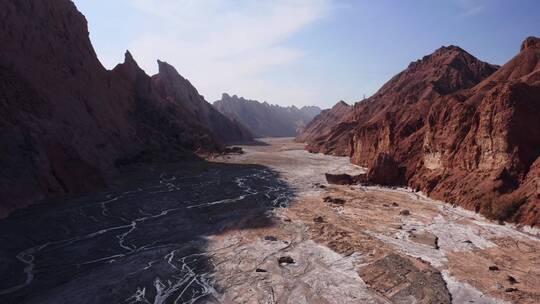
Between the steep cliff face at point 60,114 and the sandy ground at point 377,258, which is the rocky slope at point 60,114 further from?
the sandy ground at point 377,258

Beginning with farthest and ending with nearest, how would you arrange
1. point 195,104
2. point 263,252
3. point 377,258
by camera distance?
point 195,104
point 263,252
point 377,258

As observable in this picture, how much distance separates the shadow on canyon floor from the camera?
1669 cm

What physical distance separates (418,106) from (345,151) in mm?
30139

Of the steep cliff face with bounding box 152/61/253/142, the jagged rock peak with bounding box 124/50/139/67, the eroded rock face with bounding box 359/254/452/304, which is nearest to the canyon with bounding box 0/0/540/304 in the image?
the eroded rock face with bounding box 359/254/452/304

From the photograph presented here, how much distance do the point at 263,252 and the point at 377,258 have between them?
5.09 m

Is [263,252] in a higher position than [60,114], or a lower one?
lower

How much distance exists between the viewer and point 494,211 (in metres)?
25.1

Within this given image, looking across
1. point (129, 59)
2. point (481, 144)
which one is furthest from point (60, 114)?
point (481, 144)

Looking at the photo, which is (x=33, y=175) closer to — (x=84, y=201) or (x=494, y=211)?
(x=84, y=201)

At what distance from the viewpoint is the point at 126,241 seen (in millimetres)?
22969

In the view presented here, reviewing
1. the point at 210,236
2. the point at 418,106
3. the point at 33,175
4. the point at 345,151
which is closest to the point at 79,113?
the point at 33,175

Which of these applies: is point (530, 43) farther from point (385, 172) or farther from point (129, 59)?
point (129, 59)

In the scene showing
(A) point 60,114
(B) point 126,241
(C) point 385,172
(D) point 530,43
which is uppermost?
(D) point 530,43

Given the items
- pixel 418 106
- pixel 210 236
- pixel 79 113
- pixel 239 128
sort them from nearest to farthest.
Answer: pixel 210 236 → pixel 79 113 → pixel 418 106 → pixel 239 128
